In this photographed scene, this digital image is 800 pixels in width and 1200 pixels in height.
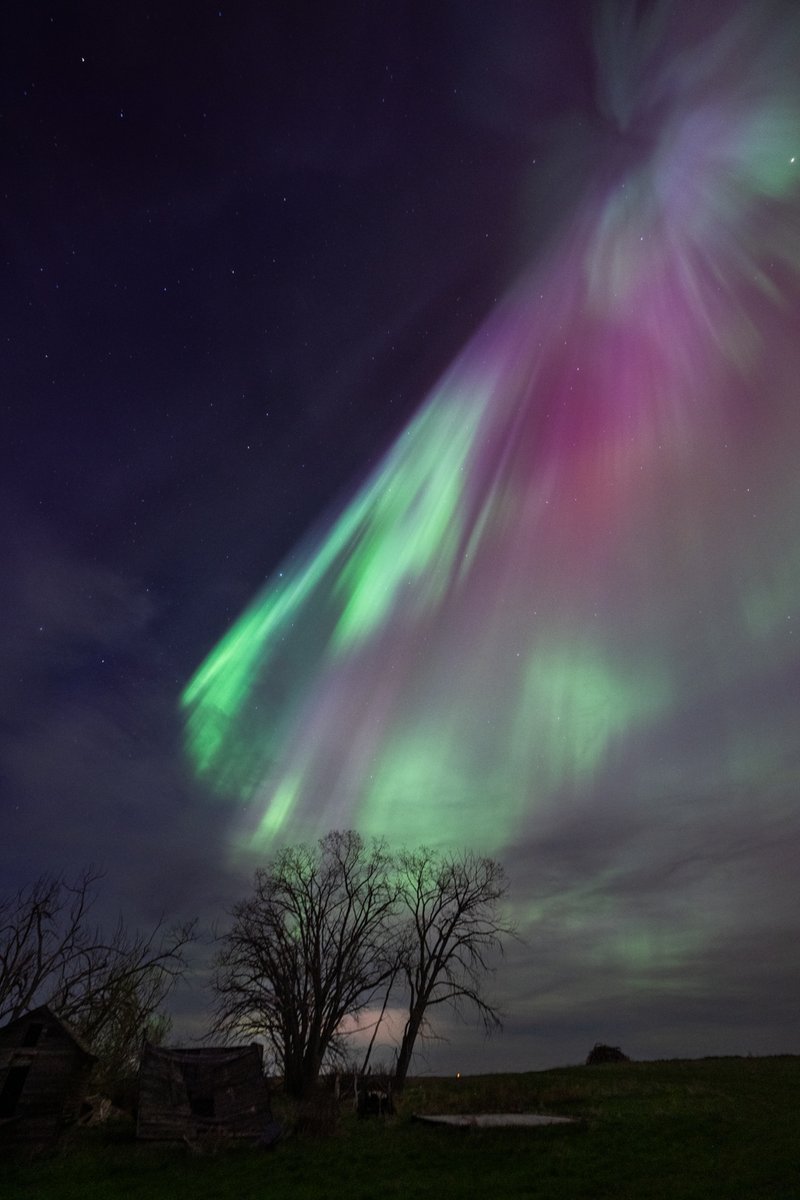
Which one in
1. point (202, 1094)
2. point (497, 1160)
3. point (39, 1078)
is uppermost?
point (39, 1078)

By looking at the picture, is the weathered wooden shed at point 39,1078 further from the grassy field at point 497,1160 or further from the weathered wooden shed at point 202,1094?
the weathered wooden shed at point 202,1094

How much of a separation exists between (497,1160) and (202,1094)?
1619cm

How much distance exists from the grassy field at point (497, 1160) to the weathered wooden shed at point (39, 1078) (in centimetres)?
124

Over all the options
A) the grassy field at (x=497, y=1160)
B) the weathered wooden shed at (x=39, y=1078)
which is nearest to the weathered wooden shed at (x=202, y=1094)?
the grassy field at (x=497, y=1160)

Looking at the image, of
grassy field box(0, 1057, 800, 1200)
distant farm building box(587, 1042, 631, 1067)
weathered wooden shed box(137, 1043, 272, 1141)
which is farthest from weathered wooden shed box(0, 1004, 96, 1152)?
distant farm building box(587, 1042, 631, 1067)

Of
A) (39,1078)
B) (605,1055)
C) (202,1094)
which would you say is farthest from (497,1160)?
(605,1055)

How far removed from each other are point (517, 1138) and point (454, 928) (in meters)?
23.6

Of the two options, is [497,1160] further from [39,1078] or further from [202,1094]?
[39,1078]

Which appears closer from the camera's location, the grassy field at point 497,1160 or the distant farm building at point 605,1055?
the grassy field at point 497,1160

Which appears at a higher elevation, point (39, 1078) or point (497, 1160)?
point (39, 1078)

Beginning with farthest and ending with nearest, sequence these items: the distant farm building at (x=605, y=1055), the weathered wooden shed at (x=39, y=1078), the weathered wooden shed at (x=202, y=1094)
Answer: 1. the distant farm building at (x=605, y=1055)
2. the weathered wooden shed at (x=202, y=1094)
3. the weathered wooden shed at (x=39, y=1078)

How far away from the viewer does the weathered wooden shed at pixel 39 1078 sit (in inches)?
1126

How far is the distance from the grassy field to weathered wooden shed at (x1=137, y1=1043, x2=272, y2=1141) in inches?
52.9

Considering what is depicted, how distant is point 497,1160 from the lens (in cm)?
2270
